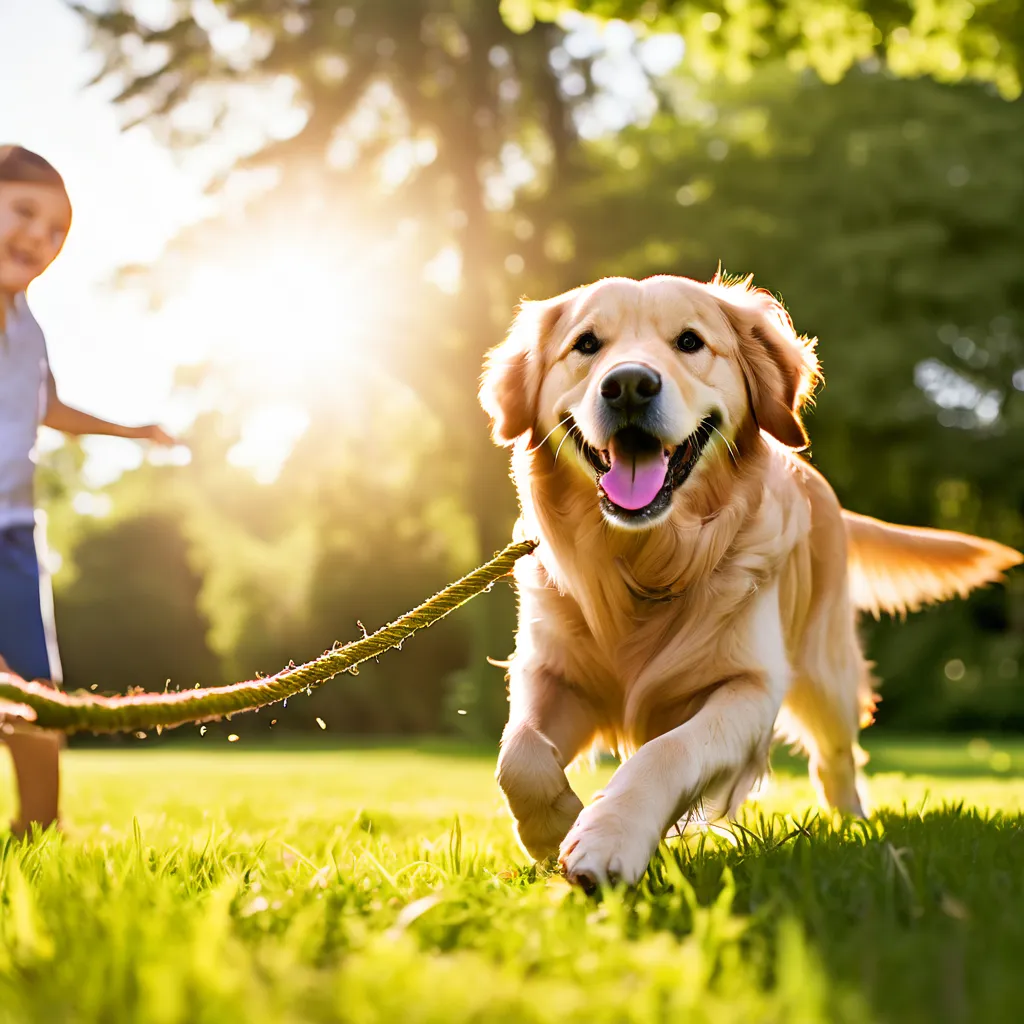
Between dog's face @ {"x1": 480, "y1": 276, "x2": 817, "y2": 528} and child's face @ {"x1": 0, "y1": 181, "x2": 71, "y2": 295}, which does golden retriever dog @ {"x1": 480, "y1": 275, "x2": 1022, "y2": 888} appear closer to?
dog's face @ {"x1": 480, "y1": 276, "x2": 817, "y2": 528}

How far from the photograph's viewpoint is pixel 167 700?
93.0 inches

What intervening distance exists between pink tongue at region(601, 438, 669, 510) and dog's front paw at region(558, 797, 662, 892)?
2.81ft

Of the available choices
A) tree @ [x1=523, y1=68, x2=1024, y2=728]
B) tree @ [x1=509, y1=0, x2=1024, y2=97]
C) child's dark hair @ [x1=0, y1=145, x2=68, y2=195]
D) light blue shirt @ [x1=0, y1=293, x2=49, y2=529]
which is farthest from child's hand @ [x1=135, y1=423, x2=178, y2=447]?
tree @ [x1=523, y1=68, x2=1024, y2=728]

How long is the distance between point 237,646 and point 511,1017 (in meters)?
19.8

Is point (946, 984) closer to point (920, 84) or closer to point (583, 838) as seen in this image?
point (583, 838)

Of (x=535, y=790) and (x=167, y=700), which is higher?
(x=167, y=700)

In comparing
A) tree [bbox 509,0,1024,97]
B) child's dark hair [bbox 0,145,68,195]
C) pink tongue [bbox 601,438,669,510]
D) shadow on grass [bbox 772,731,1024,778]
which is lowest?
shadow on grass [bbox 772,731,1024,778]

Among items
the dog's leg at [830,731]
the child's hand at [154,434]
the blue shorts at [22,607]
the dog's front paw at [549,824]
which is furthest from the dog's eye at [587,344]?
the blue shorts at [22,607]

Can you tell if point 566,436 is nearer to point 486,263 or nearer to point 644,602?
point 644,602

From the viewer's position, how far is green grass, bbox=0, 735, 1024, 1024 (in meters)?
1.31

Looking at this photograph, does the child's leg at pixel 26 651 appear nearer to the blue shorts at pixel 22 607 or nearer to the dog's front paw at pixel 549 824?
the blue shorts at pixel 22 607

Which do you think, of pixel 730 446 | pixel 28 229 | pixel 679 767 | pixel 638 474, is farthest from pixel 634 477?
pixel 28 229

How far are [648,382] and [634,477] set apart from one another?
0.86 feet

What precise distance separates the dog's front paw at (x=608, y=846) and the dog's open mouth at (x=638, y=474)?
83 cm
